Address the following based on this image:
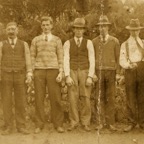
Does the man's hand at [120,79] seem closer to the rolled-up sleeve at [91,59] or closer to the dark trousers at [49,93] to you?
the rolled-up sleeve at [91,59]

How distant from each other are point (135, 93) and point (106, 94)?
19.1 inches

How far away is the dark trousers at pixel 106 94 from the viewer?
6820 mm

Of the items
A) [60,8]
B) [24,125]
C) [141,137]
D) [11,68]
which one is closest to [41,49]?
[11,68]

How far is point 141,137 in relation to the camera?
21.5 ft

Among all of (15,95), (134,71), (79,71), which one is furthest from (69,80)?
(134,71)

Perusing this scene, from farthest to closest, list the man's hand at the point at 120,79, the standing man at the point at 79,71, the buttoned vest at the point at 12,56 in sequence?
the man's hand at the point at 120,79, the standing man at the point at 79,71, the buttoned vest at the point at 12,56

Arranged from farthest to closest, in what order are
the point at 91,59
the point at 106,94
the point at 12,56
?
1. the point at 106,94
2. the point at 91,59
3. the point at 12,56

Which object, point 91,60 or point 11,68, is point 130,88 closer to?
point 91,60

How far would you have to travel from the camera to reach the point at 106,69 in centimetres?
680

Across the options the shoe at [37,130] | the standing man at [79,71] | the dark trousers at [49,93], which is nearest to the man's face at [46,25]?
the standing man at [79,71]

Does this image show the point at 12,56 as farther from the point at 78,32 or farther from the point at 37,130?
the point at 37,130

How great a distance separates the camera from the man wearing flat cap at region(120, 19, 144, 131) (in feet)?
21.9

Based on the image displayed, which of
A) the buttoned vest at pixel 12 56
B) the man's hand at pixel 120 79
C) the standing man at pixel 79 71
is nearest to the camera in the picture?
the buttoned vest at pixel 12 56

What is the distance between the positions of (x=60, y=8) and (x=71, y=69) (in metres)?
2.83
